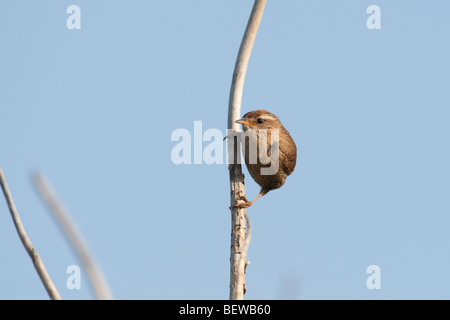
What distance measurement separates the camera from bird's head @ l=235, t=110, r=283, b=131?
18.8 ft

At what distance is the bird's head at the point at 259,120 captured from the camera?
18.8 feet

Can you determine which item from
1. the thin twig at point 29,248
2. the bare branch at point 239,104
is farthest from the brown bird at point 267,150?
the thin twig at point 29,248

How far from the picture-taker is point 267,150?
5.82 metres

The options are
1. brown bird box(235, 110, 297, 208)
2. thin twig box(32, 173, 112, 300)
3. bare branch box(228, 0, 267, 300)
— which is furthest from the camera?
brown bird box(235, 110, 297, 208)

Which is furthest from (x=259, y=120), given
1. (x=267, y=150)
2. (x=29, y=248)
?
(x=29, y=248)

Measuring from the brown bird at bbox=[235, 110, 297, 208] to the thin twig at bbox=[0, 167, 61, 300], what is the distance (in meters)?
3.29

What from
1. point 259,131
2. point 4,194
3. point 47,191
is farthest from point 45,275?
point 259,131

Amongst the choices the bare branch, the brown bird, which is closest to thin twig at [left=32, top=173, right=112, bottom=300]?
the bare branch

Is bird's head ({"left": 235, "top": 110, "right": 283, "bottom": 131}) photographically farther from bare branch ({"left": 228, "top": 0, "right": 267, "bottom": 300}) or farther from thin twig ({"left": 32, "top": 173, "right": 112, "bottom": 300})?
thin twig ({"left": 32, "top": 173, "right": 112, "bottom": 300})

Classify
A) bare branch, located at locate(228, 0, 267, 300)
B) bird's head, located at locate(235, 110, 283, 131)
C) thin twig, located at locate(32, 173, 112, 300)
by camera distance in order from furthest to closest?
bird's head, located at locate(235, 110, 283, 131) < bare branch, located at locate(228, 0, 267, 300) < thin twig, located at locate(32, 173, 112, 300)

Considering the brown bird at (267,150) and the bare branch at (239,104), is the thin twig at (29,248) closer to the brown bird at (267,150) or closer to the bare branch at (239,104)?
the bare branch at (239,104)

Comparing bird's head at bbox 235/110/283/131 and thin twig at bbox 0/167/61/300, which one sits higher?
bird's head at bbox 235/110/283/131
